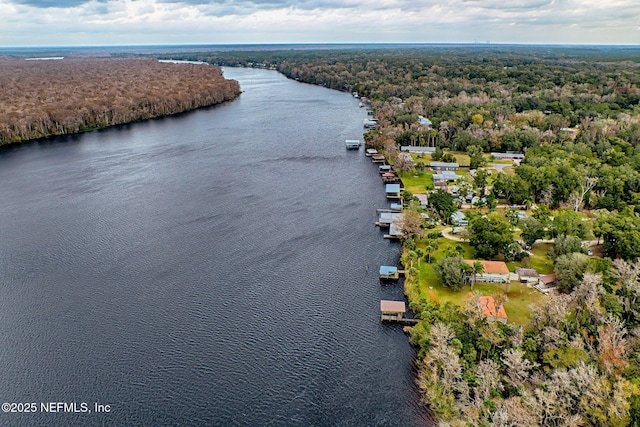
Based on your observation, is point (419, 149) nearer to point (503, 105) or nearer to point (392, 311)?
point (503, 105)

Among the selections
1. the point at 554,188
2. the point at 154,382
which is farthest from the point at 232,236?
the point at 554,188

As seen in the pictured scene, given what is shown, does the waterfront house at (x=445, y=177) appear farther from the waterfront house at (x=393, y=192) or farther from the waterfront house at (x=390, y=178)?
the waterfront house at (x=393, y=192)

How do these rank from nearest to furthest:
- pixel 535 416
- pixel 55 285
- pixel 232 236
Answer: pixel 535 416 < pixel 55 285 < pixel 232 236

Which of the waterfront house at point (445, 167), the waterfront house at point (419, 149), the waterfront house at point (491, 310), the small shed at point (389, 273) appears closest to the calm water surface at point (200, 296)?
the small shed at point (389, 273)

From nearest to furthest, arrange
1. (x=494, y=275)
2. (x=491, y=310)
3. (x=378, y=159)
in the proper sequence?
1. (x=491, y=310)
2. (x=494, y=275)
3. (x=378, y=159)

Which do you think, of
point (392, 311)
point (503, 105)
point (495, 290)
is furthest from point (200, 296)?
point (503, 105)

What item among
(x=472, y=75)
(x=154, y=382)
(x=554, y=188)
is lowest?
(x=154, y=382)

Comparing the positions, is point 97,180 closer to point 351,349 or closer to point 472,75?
point 351,349
